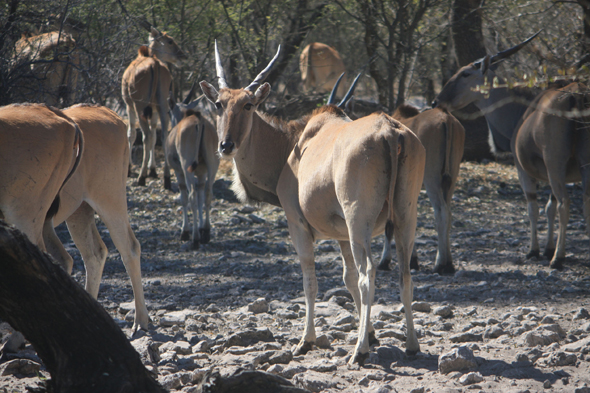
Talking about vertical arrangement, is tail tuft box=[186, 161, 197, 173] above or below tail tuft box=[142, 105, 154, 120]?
below

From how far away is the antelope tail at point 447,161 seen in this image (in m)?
6.49

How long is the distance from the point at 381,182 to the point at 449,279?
2.69 m

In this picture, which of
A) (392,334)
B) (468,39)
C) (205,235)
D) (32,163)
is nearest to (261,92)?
(32,163)

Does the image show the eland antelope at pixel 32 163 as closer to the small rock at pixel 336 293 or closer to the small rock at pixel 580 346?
the small rock at pixel 336 293

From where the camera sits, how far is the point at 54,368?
2801 millimetres

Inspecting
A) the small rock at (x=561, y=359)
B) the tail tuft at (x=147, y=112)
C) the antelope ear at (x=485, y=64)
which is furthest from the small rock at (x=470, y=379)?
the tail tuft at (x=147, y=112)

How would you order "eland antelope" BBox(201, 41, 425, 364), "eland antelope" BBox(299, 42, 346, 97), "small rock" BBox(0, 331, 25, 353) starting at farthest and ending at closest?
"eland antelope" BBox(299, 42, 346, 97)
"small rock" BBox(0, 331, 25, 353)
"eland antelope" BBox(201, 41, 425, 364)

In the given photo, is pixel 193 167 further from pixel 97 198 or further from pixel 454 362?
pixel 454 362

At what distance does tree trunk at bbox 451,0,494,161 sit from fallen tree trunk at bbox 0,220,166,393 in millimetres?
8685

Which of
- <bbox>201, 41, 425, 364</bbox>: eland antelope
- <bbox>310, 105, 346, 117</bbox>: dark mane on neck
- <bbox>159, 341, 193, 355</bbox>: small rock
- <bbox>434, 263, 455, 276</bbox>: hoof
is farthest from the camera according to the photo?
<bbox>434, 263, 455, 276</bbox>: hoof

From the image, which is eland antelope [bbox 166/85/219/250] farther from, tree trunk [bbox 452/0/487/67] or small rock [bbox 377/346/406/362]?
tree trunk [bbox 452/0/487/67]

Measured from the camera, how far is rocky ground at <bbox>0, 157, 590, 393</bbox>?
142 inches

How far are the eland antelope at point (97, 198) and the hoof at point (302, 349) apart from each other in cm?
128

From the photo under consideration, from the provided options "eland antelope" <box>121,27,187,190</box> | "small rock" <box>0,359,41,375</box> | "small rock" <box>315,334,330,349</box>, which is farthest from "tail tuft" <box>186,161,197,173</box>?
"small rock" <box>0,359,41,375</box>
